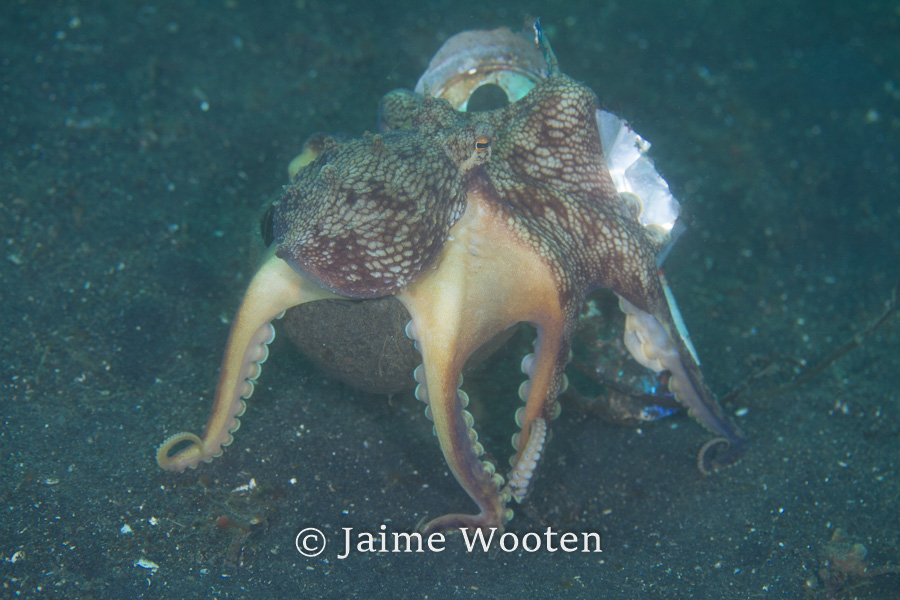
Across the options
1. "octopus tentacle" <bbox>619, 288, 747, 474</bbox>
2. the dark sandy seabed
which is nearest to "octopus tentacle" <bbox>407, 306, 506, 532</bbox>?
the dark sandy seabed

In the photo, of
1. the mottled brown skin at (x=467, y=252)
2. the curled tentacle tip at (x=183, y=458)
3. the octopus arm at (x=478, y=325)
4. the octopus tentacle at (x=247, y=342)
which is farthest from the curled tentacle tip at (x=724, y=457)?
the curled tentacle tip at (x=183, y=458)

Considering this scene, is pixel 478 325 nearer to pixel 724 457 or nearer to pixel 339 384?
pixel 339 384

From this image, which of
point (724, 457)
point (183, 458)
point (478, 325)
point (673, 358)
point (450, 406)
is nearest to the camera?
point (450, 406)

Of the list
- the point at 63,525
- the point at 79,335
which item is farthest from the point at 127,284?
the point at 63,525

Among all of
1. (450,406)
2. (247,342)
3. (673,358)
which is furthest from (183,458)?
(673,358)

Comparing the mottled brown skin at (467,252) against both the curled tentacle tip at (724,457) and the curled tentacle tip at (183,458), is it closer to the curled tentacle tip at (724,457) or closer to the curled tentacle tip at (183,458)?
the curled tentacle tip at (183,458)

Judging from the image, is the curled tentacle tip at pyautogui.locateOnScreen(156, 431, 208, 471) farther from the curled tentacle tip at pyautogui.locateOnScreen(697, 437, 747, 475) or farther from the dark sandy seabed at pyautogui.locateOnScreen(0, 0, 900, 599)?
the curled tentacle tip at pyautogui.locateOnScreen(697, 437, 747, 475)

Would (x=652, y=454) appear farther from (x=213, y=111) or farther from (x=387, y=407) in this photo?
(x=213, y=111)
